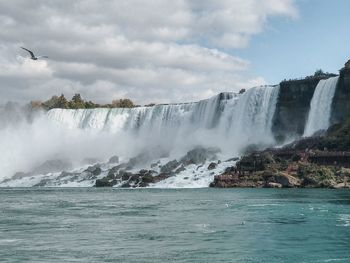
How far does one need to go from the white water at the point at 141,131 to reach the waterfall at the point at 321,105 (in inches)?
236

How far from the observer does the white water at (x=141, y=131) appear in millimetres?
86562

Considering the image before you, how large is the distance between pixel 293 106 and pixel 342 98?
7901 mm

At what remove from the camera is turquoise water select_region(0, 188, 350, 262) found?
22375mm

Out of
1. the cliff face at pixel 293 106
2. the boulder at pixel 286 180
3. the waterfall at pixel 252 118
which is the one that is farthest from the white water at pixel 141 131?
the boulder at pixel 286 180

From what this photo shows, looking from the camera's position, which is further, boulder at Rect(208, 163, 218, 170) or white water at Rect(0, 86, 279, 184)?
white water at Rect(0, 86, 279, 184)

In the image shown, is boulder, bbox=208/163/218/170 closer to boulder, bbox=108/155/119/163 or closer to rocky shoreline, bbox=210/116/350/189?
rocky shoreline, bbox=210/116/350/189

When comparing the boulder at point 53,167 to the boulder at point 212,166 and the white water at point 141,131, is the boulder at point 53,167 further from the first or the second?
the boulder at point 212,166

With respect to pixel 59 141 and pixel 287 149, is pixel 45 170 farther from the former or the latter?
pixel 287 149

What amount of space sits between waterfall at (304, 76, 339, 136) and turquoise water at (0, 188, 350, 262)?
37.2m

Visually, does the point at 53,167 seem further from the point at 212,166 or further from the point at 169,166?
the point at 212,166

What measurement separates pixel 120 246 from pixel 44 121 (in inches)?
3895

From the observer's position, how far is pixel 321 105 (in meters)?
79.2

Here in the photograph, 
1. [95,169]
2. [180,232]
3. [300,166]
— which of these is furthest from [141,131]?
[180,232]

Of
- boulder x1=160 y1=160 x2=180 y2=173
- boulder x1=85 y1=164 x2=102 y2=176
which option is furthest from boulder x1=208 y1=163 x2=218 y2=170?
boulder x1=85 y1=164 x2=102 y2=176
